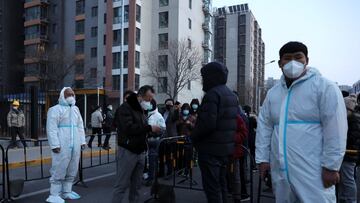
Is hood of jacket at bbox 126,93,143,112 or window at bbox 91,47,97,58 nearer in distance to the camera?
hood of jacket at bbox 126,93,143,112

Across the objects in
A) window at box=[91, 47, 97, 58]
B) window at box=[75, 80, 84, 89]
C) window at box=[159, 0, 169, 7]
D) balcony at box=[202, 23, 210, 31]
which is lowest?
window at box=[75, 80, 84, 89]

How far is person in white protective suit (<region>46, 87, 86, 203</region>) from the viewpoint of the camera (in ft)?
22.1

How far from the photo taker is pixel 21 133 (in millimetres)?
16172

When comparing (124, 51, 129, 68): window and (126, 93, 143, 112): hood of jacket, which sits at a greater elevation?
(124, 51, 129, 68): window

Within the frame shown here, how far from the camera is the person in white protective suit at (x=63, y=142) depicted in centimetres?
673

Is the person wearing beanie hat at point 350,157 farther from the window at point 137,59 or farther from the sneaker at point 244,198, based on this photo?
the window at point 137,59

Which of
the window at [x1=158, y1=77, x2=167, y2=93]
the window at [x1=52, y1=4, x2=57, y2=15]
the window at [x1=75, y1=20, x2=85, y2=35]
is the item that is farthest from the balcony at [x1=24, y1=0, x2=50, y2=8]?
the window at [x1=158, y1=77, x2=167, y2=93]

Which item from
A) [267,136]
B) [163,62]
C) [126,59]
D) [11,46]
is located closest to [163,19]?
[126,59]

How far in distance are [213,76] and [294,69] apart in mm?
1544

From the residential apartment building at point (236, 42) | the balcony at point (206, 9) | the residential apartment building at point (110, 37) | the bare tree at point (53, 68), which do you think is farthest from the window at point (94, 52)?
the residential apartment building at point (236, 42)

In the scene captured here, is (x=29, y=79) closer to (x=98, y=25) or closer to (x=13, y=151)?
(x=98, y=25)

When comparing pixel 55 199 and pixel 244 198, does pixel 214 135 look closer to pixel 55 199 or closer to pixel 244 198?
pixel 244 198

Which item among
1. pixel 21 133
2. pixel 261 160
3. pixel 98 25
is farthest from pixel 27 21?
pixel 261 160

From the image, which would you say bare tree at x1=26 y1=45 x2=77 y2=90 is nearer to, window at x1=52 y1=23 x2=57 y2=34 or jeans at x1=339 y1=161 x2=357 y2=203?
window at x1=52 y1=23 x2=57 y2=34
